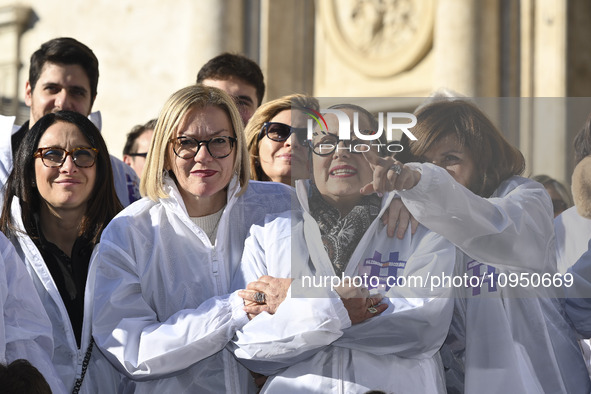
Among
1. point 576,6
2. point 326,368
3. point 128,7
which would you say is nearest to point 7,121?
point 326,368

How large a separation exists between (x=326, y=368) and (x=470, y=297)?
60cm

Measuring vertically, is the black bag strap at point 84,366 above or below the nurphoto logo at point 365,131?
below

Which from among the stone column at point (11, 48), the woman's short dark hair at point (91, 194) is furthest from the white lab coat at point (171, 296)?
the stone column at point (11, 48)

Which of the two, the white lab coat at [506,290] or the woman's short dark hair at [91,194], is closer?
the white lab coat at [506,290]

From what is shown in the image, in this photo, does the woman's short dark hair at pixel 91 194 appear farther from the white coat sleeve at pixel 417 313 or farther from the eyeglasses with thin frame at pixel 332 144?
the white coat sleeve at pixel 417 313

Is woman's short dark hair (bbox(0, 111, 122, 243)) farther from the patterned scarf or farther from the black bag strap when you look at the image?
the patterned scarf

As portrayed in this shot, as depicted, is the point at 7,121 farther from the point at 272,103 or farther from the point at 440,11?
the point at 440,11

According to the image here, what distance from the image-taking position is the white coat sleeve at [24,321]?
11.5 ft

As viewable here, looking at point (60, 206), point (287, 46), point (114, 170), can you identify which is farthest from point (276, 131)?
point (287, 46)

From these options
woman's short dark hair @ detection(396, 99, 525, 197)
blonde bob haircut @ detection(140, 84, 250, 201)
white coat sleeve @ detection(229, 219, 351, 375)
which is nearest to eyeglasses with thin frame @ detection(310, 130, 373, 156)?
woman's short dark hair @ detection(396, 99, 525, 197)

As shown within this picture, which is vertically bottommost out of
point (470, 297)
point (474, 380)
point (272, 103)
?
point (474, 380)

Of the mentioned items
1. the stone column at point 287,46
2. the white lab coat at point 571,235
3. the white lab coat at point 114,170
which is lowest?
the white lab coat at point 571,235

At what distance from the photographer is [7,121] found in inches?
186

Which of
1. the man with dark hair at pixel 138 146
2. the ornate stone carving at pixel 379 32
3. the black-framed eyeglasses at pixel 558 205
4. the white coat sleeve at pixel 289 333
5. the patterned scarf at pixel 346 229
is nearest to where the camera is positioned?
the white coat sleeve at pixel 289 333
